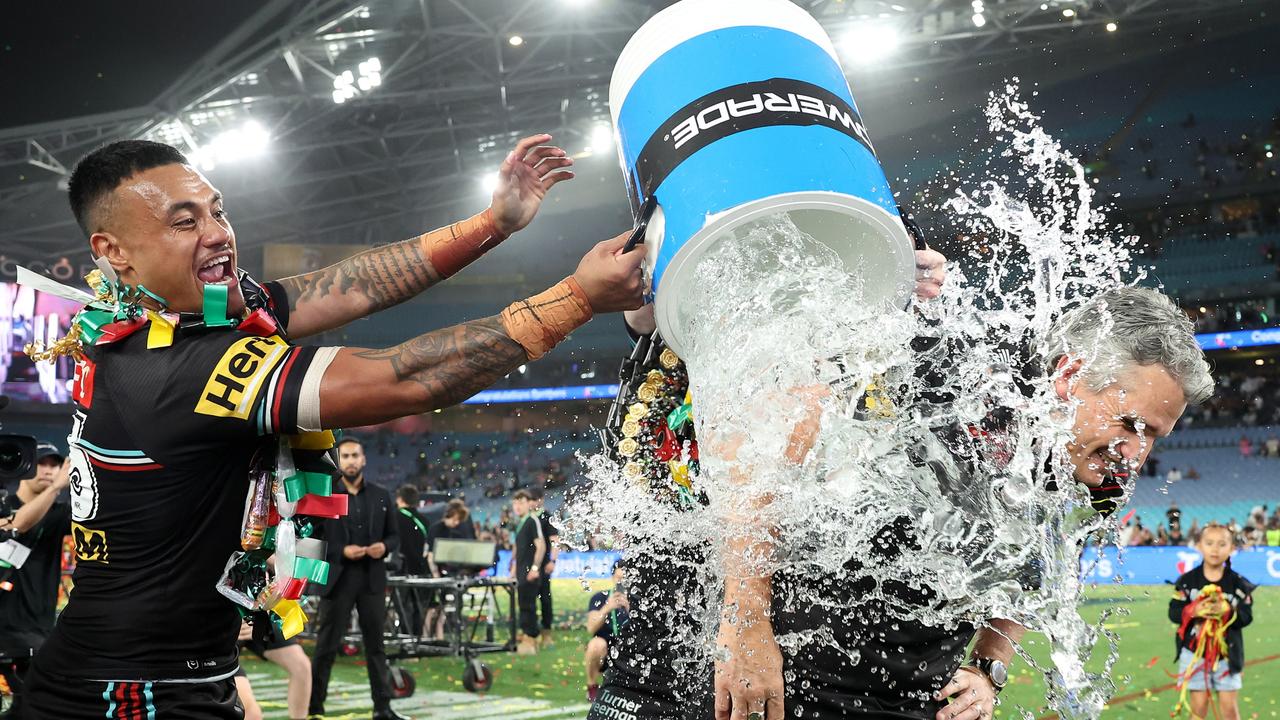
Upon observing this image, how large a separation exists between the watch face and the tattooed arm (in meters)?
1.32

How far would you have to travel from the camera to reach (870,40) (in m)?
20.8

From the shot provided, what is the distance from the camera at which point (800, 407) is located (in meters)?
2.03

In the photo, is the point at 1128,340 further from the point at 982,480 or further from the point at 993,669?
the point at 993,669

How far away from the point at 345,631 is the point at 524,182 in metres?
5.91

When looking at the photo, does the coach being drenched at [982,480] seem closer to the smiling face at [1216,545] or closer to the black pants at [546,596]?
the smiling face at [1216,545]

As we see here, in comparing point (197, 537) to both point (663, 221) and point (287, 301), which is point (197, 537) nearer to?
point (287, 301)

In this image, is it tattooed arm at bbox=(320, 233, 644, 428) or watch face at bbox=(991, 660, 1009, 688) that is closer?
tattooed arm at bbox=(320, 233, 644, 428)

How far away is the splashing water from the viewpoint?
2041mm

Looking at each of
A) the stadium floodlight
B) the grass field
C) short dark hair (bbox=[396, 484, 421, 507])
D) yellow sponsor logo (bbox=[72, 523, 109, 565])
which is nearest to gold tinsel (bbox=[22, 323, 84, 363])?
yellow sponsor logo (bbox=[72, 523, 109, 565])

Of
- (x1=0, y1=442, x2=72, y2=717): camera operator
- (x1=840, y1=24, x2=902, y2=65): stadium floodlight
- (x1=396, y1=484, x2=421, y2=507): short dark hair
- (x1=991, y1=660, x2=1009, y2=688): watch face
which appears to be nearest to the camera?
(x1=991, y1=660, x2=1009, y2=688): watch face

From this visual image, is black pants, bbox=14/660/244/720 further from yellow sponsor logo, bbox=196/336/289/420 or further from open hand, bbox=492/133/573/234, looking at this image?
open hand, bbox=492/133/573/234

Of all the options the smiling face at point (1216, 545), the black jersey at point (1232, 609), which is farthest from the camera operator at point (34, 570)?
the smiling face at point (1216, 545)

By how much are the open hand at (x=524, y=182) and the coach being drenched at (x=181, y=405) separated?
792 millimetres

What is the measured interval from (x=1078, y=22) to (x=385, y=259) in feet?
71.6
